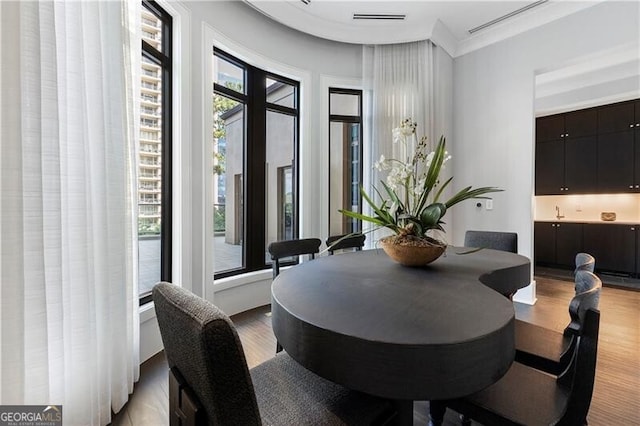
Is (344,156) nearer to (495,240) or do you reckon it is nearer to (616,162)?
(495,240)

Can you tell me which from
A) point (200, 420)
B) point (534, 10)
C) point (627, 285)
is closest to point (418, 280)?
point (200, 420)

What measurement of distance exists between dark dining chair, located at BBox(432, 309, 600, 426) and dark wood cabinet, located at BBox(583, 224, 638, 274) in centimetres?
537

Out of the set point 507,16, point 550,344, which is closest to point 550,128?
point 507,16

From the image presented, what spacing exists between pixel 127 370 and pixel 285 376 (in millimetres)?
1269

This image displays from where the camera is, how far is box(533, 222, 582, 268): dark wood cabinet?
17.1ft

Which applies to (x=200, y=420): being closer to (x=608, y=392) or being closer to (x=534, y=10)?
(x=608, y=392)

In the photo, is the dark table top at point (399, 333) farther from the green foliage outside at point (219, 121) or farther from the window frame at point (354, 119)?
the window frame at point (354, 119)

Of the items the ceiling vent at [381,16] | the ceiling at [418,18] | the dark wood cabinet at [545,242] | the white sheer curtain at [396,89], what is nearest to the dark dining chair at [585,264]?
the white sheer curtain at [396,89]

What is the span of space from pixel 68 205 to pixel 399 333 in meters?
1.53

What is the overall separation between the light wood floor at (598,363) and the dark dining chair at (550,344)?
1.93 ft

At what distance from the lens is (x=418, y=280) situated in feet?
3.96

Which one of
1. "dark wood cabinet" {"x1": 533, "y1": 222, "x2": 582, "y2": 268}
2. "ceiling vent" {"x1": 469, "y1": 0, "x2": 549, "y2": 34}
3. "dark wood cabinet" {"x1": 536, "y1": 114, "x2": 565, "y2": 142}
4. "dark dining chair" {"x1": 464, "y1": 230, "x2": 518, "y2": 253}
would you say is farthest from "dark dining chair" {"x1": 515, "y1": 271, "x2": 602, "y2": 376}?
"dark wood cabinet" {"x1": 536, "y1": 114, "x2": 565, "y2": 142}

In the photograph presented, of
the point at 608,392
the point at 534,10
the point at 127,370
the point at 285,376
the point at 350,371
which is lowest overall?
the point at 608,392

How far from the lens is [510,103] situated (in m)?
3.55
